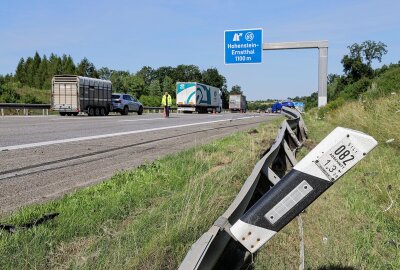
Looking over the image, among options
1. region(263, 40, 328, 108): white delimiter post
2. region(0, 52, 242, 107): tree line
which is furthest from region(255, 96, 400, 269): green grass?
region(0, 52, 242, 107): tree line

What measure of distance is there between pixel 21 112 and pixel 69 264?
104 feet

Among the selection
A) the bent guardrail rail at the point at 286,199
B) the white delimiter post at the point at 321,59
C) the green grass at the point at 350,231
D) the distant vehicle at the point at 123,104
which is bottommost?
the green grass at the point at 350,231

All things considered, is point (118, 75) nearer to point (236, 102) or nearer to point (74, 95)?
point (236, 102)

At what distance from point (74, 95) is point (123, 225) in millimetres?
27650

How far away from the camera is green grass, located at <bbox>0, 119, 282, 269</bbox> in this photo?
9.34 ft

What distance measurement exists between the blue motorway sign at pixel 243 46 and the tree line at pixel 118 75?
21.6m

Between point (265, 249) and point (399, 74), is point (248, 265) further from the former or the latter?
point (399, 74)

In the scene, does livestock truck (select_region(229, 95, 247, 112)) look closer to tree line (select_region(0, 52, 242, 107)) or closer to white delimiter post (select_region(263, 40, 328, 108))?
tree line (select_region(0, 52, 242, 107))

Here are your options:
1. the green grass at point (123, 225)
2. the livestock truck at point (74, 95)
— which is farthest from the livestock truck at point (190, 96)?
the green grass at point (123, 225)

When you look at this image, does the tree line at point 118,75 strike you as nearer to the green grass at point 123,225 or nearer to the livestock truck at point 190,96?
the livestock truck at point 190,96

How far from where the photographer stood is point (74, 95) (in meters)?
29.9

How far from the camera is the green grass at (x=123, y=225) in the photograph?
285cm

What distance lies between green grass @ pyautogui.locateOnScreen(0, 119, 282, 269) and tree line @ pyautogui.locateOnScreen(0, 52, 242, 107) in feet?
128

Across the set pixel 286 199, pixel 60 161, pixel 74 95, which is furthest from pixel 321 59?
pixel 286 199
